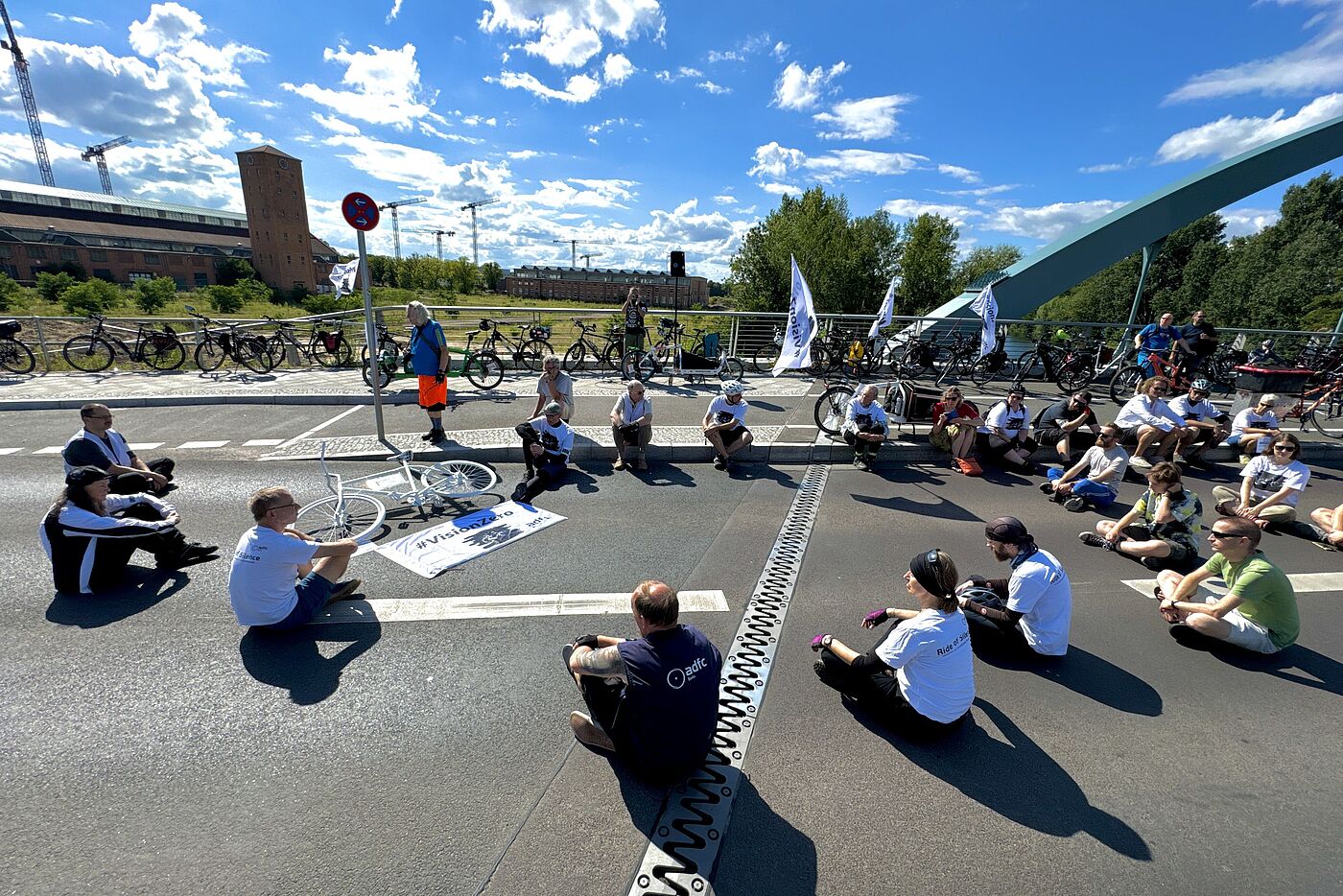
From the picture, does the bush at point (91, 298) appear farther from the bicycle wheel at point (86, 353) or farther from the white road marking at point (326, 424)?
the white road marking at point (326, 424)

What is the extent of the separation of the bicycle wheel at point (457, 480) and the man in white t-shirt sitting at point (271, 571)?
222 cm

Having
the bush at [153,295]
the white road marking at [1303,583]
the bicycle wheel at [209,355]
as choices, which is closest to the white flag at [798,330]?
the white road marking at [1303,583]

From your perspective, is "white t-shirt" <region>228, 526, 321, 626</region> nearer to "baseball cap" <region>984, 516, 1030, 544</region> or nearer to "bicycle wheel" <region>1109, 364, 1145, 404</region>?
"baseball cap" <region>984, 516, 1030, 544</region>

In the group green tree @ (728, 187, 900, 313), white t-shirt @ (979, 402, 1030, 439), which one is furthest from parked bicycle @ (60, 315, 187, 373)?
green tree @ (728, 187, 900, 313)

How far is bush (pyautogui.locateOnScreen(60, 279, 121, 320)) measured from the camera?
43531mm

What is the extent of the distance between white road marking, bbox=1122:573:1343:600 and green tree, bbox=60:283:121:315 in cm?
6085

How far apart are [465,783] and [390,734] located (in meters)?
0.61

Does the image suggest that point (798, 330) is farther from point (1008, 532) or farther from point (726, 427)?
point (1008, 532)

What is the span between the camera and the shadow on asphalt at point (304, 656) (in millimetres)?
3391

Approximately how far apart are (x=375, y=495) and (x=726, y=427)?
449 cm

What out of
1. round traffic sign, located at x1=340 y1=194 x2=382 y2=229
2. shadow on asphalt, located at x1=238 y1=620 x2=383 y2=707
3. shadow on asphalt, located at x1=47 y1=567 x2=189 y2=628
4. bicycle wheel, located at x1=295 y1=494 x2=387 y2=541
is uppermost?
round traffic sign, located at x1=340 y1=194 x2=382 y2=229

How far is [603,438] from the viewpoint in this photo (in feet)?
27.4

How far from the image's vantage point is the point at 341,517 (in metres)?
5.25

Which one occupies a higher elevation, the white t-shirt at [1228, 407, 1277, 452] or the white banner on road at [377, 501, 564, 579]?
the white t-shirt at [1228, 407, 1277, 452]
